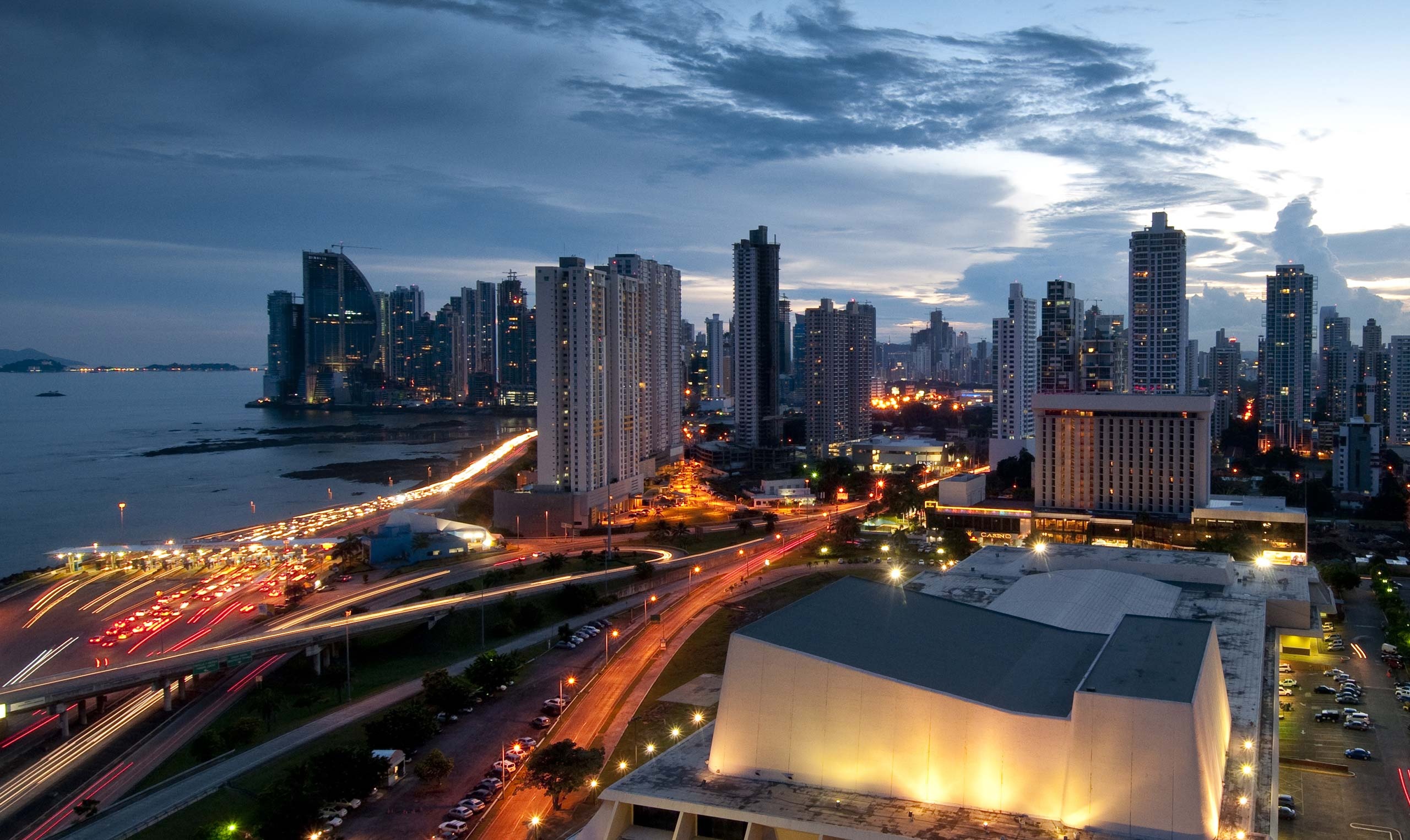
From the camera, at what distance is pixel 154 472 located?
65.8 meters

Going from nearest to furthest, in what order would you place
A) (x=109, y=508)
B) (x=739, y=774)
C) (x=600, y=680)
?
(x=739, y=774), (x=600, y=680), (x=109, y=508)

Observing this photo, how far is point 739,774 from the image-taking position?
44.4ft

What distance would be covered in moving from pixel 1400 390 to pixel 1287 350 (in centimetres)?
1094

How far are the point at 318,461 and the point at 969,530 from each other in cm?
5582

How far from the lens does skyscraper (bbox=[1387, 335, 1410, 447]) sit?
66.5m

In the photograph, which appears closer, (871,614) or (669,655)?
(871,614)

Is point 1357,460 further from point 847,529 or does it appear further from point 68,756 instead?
point 68,756

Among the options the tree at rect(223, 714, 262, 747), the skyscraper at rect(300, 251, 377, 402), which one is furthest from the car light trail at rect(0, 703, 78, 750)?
the skyscraper at rect(300, 251, 377, 402)

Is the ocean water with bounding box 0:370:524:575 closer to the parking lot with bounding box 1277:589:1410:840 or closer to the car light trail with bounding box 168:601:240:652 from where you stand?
the car light trail with bounding box 168:601:240:652

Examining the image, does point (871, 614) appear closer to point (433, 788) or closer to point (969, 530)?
point (433, 788)

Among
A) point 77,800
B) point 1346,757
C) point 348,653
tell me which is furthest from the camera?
point 348,653

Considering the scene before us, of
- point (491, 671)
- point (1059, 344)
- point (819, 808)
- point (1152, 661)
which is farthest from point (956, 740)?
point (1059, 344)

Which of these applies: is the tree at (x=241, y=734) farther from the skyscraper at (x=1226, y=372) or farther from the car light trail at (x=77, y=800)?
the skyscraper at (x=1226, y=372)

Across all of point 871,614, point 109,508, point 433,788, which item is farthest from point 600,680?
point 109,508
